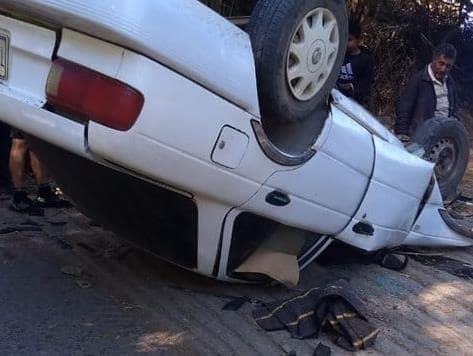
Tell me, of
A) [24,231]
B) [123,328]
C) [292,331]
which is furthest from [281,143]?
[24,231]

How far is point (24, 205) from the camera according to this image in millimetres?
5359

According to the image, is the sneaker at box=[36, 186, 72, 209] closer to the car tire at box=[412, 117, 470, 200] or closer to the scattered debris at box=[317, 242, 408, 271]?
the scattered debris at box=[317, 242, 408, 271]

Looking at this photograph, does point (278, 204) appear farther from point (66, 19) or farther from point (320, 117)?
point (66, 19)

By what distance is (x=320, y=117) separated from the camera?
3.60 m

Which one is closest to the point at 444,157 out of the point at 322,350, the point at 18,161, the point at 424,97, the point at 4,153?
the point at 424,97

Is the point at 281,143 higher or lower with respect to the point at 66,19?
lower

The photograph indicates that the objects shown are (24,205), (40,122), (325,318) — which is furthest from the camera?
(24,205)

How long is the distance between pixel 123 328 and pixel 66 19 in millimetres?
1668

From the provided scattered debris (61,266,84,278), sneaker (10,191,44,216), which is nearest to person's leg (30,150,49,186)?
sneaker (10,191,44,216)

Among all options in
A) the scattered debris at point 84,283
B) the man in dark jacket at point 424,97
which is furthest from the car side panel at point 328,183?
the man in dark jacket at point 424,97

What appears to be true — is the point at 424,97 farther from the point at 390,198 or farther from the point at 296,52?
the point at 296,52

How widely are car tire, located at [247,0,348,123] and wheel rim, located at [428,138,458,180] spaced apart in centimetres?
233

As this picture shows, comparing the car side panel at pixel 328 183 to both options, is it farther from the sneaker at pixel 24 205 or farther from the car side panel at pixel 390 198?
the sneaker at pixel 24 205

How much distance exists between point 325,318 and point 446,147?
2.51 metres
